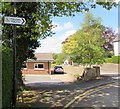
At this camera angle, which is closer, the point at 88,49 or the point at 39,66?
the point at 88,49

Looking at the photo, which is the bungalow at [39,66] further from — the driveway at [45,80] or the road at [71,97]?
the road at [71,97]

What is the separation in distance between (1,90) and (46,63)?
1937 centimetres

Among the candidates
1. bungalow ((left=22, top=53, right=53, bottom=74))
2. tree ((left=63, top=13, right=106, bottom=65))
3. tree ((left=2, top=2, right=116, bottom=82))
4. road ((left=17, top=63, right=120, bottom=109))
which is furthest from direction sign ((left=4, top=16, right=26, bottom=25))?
bungalow ((left=22, top=53, right=53, bottom=74))

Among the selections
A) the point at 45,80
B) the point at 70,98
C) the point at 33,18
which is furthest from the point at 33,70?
the point at 70,98

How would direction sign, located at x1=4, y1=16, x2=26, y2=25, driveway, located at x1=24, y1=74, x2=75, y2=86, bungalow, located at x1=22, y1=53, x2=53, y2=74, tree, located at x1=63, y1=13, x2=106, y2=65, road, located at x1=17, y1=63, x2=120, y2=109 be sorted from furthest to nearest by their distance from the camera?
bungalow, located at x1=22, y1=53, x2=53, y2=74
driveway, located at x1=24, y1=74, x2=75, y2=86
tree, located at x1=63, y1=13, x2=106, y2=65
road, located at x1=17, y1=63, x2=120, y2=109
direction sign, located at x1=4, y1=16, x2=26, y2=25

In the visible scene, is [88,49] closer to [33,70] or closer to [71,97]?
[71,97]

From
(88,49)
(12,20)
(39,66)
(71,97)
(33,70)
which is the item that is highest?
(12,20)

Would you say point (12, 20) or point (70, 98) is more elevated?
point (12, 20)

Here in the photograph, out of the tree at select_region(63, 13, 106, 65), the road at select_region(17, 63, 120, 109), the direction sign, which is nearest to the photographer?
the direction sign

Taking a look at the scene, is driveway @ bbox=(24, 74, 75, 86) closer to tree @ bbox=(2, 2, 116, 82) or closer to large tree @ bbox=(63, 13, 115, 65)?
large tree @ bbox=(63, 13, 115, 65)

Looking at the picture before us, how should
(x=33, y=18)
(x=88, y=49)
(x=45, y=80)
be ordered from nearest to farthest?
(x=33, y=18), (x=88, y=49), (x=45, y=80)

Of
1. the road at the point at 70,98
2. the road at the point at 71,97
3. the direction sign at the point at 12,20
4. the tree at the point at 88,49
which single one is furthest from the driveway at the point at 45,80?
the direction sign at the point at 12,20

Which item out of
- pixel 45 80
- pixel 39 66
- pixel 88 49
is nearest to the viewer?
pixel 88 49

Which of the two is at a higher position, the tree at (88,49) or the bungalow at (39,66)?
the tree at (88,49)
